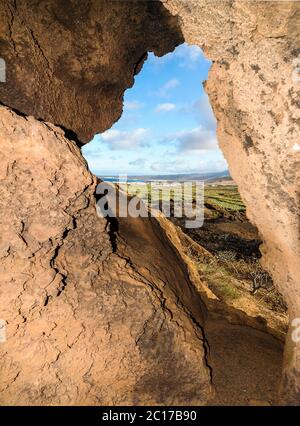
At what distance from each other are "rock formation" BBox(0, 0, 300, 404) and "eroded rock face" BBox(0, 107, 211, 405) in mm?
11

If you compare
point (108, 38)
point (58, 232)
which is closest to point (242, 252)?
point (108, 38)

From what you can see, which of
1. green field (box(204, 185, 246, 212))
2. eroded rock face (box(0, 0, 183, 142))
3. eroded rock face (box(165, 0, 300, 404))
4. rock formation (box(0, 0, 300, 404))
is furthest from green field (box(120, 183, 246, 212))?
eroded rock face (box(165, 0, 300, 404))

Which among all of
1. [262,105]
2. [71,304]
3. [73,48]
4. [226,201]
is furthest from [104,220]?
[226,201]

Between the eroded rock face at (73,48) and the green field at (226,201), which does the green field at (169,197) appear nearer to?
the green field at (226,201)

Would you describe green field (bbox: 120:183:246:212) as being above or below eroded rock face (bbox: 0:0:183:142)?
below

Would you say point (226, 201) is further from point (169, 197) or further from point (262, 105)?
point (262, 105)

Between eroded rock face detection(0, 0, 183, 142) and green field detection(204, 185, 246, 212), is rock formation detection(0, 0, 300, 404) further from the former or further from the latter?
green field detection(204, 185, 246, 212)

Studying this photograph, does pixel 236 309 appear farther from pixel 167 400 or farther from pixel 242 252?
pixel 242 252

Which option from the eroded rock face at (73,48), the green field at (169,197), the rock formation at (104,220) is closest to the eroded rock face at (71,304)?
the rock formation at (104,220)

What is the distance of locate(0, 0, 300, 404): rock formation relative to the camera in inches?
93.7

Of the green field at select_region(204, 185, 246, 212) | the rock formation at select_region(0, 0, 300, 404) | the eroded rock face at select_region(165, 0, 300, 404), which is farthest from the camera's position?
the green field at select_region(204, 185, 246, 212)

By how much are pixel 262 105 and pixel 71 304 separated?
241 cm
